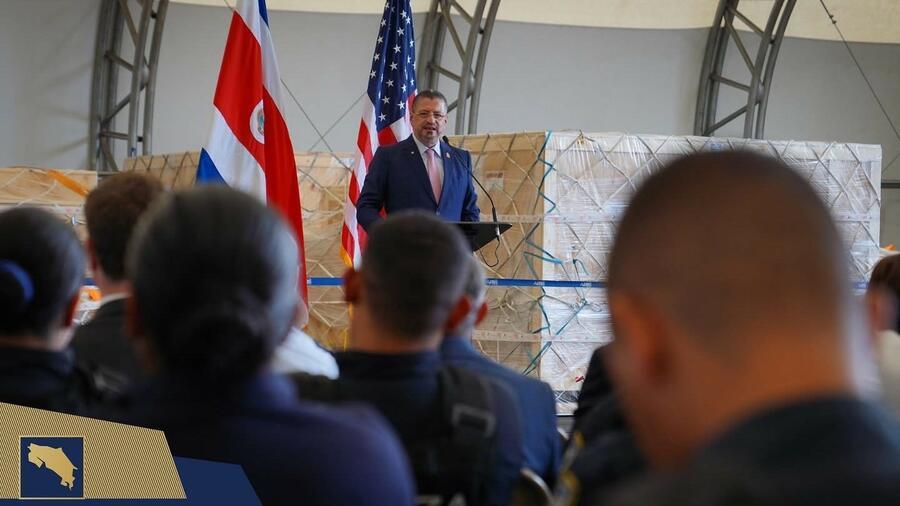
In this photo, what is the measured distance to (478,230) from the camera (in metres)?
4.73

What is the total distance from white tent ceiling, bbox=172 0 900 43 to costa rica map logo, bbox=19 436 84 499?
12358 mm

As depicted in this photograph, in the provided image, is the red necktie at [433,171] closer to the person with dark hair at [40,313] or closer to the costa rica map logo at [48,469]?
the person with dark hair at [40,313]

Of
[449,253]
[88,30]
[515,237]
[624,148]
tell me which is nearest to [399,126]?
[515,237]

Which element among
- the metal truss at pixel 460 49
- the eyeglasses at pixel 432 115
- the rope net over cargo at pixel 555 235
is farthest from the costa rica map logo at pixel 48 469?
the metal truss at pixel 460 49

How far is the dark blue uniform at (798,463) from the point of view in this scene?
0.70 metres

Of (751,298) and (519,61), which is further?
(519,61)

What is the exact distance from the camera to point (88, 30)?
13.7 meters

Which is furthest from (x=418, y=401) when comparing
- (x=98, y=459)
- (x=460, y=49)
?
(x=460, y=49)

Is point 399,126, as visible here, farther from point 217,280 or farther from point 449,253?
point 217,280

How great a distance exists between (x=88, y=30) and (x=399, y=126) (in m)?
7.88

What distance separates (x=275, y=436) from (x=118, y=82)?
44.4 ft

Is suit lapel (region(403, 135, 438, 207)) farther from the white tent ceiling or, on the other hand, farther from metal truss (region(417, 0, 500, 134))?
the white tent ceiling

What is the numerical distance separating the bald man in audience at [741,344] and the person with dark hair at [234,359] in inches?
21.3

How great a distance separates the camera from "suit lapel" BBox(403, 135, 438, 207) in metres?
5.66
